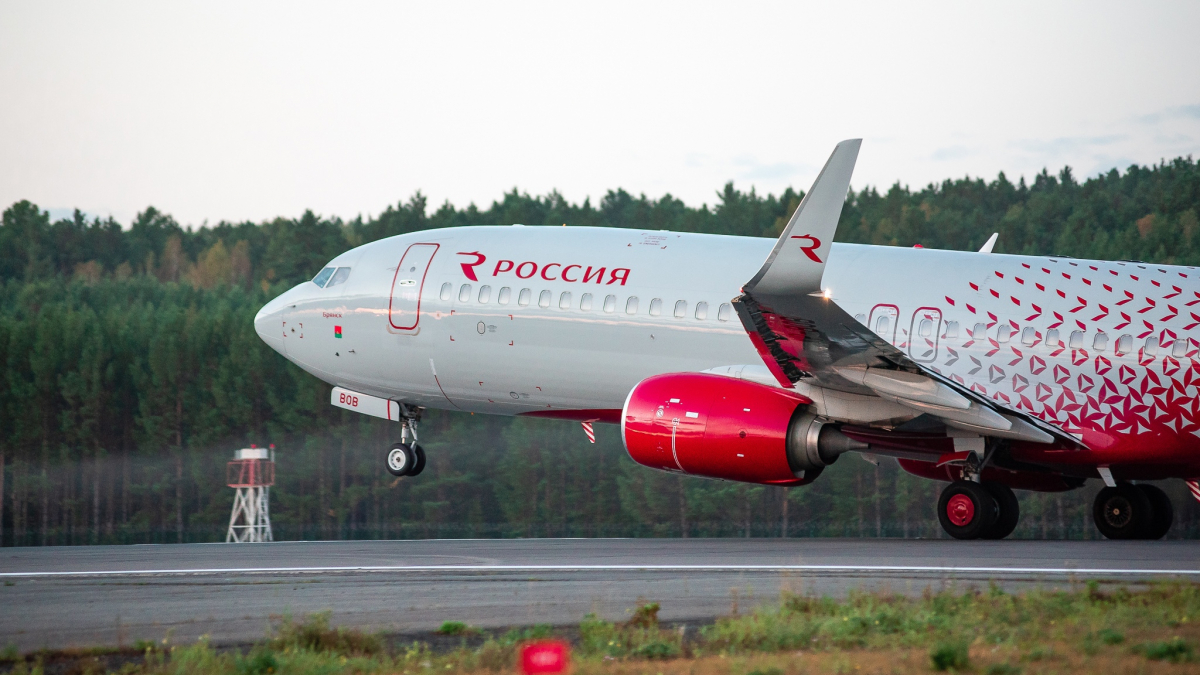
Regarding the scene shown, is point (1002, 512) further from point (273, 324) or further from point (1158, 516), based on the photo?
point (273, 324)

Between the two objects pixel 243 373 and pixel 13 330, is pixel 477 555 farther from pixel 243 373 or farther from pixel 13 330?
pixel 13 330

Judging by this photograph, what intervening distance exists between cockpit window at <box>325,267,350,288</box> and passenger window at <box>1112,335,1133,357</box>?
12555mm

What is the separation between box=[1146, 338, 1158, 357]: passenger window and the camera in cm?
1647

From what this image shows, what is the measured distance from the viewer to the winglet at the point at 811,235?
44.0 feet

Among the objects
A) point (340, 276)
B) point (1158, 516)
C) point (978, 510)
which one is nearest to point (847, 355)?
point (978, 510)

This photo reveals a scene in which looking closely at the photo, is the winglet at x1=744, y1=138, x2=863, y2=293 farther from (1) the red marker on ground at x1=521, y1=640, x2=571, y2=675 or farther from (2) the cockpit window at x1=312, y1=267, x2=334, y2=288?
(2) the cockpit window at x1=312, y1=267, x2=334, y2=288

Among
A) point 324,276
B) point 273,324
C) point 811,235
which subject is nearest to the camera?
point 811,235

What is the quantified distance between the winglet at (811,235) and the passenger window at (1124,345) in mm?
5272

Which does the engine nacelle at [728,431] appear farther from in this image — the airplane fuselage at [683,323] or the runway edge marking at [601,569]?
the runway edge marking at [601,569]

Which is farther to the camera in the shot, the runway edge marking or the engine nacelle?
the engine nacelle

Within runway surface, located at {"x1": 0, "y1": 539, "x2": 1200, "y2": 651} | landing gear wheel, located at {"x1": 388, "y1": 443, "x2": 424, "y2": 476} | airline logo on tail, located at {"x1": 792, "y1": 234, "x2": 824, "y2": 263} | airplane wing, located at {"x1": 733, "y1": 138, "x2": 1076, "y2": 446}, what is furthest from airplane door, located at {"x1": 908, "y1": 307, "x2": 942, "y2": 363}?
landing gear wheel, located at {"x1": 388, "y1": 443, "x2": 424, "y2": 476}

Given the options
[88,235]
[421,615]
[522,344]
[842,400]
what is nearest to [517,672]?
[421,615]

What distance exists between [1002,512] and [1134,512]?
2.56m

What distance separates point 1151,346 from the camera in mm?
16484
